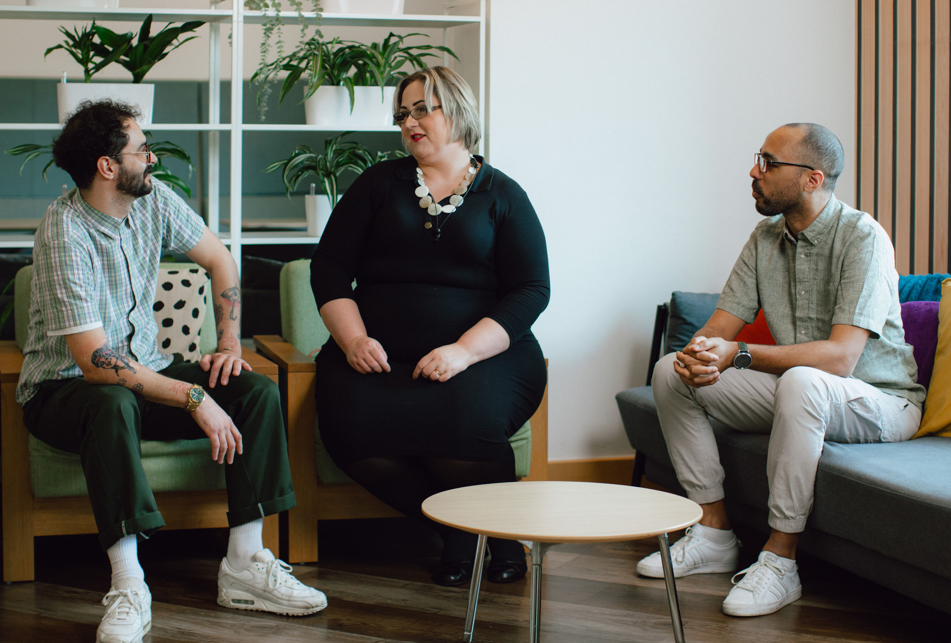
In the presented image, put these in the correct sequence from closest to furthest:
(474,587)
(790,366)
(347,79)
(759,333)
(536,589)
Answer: (536,589) < (474,587) < (790,366) < (759,333) < (347,79)

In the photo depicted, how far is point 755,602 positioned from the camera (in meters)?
1.98

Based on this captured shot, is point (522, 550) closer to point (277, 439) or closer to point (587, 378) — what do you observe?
point (277, 439)

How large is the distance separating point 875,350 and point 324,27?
2.34m

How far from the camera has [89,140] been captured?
200 centimetres

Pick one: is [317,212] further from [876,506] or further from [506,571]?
[876,506]

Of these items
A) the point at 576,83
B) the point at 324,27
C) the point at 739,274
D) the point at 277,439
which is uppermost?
the point at 324,27

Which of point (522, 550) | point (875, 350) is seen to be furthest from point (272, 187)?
point (875, 350)

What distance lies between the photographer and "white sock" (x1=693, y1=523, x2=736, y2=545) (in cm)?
227

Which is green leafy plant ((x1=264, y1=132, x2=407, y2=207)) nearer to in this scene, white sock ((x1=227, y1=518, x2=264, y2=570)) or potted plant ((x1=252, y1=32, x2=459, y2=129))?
potted plant ((x1=252, y1=32, x2=459, y2=129))

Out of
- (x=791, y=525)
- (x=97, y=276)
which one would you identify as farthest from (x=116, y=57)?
(x=791, y=525)

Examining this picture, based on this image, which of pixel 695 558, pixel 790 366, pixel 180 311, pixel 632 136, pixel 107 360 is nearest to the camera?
pixel 107 360

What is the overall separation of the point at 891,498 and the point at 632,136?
160 centimetres

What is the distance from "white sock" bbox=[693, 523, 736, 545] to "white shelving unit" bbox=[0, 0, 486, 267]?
144cm

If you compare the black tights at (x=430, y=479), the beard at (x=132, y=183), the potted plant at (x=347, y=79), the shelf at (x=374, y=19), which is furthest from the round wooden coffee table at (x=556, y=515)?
the shelf at (x=374, y=19)
